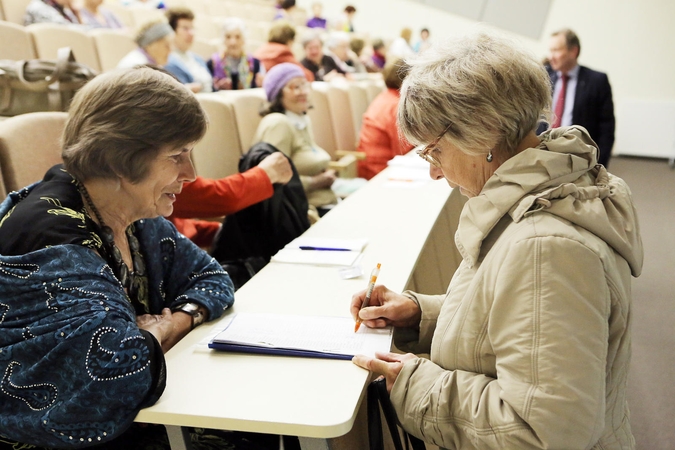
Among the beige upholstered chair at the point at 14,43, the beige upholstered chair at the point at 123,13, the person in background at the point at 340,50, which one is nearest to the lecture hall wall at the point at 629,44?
the person in background at the point at 340,50

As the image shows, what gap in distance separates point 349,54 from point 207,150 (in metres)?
5.27

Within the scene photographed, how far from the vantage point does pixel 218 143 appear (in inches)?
109

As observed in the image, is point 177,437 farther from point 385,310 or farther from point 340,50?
point 340,50

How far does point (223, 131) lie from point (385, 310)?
1.74 m

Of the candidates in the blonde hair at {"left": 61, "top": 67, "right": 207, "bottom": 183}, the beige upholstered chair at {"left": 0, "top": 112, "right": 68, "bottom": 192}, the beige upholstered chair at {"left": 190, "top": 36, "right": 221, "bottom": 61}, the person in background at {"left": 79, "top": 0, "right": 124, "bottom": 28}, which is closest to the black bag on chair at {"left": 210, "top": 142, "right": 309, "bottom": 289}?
the beige upholstered chair at {"left": 0, "top": 112, "right": 68, "bottom": 192}

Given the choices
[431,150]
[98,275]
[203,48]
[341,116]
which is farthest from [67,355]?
[203,48]

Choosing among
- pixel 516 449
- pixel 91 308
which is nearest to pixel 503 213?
pixel 516 449

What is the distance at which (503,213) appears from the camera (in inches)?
40.2

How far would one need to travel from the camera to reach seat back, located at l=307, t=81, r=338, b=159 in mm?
3972

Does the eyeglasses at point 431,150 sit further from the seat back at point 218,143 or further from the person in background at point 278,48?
the person in background at point 278,48

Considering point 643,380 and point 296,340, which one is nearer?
point 296,340

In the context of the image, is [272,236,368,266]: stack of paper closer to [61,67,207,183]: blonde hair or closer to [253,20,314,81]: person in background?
[61,67,207,183]: blonde hair

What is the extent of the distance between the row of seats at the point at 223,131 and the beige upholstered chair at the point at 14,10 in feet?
6.64

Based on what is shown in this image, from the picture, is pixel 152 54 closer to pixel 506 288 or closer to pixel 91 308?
pixel 91 308
